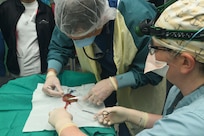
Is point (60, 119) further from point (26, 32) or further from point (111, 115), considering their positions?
point (26, 32)

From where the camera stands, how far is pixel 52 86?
49.7 inches

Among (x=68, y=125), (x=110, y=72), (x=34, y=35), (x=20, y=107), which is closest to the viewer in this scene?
(x=68, y=125)

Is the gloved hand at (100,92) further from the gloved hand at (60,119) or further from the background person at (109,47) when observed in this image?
the gloved hand at (60,119)

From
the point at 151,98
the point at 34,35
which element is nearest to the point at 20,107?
the point at 151,98

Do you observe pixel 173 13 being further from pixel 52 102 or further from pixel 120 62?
pixel 52 102

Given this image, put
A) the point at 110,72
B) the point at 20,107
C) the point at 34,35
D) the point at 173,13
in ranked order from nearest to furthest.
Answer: the point at 173,13, the point at 20,107, the point at 110,72, the point at 34,35

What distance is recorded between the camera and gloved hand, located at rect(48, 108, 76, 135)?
38.2 inches

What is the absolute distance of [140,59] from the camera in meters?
1.27

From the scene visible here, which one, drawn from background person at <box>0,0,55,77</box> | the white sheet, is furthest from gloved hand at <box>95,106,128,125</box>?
background person at <box>0,0,55,77</box>

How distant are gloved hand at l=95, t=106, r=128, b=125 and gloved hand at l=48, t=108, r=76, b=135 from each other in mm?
114

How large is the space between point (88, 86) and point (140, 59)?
270 mm

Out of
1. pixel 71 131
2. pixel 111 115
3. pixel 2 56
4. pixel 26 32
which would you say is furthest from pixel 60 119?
pixel 2 56

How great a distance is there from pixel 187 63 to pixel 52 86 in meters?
0.67

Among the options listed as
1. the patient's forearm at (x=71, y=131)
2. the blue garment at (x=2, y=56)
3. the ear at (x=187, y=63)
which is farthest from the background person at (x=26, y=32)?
the ear at (x=187, y=63)
